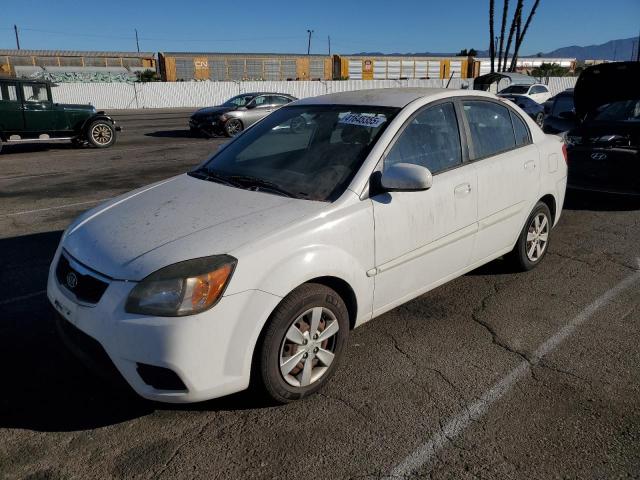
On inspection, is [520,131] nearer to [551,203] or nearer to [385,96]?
[551,203]

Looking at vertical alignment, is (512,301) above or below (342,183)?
below

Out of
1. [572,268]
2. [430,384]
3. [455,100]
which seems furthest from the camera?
[572,268]

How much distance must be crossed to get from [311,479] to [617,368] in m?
2.06

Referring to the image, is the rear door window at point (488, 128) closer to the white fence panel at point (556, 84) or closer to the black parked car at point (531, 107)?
the black parked car at point (531, 107)

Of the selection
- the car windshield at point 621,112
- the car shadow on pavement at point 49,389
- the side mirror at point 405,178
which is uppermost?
the car windshield at point 621,112

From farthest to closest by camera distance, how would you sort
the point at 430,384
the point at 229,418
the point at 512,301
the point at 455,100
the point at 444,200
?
the point at 512,301 → the point at 455,100 → the point at 444,200 → the point at 430,384 → the point at 229,418

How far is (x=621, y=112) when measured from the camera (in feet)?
25.3

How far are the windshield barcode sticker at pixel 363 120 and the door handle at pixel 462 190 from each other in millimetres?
688

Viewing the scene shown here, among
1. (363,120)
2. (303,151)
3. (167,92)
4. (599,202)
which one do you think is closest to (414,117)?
(363,120)

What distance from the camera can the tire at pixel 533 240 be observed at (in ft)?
14.8

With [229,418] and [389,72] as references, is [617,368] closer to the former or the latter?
[229,418]

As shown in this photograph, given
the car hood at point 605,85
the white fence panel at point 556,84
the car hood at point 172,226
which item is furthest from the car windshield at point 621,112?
the white fence panel at point 556,84

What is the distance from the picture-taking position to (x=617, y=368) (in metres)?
3.23

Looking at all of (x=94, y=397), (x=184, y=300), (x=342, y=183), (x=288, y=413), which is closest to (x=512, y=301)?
(x=342, y=183)
